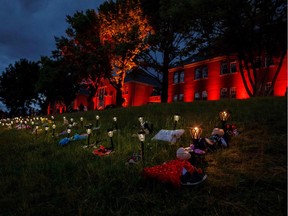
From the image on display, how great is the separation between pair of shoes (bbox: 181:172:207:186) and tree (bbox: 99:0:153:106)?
76.7 ft

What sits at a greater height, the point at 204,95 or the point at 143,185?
the point at 204,95

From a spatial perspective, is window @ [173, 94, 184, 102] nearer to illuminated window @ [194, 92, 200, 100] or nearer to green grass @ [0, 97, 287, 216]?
illuminated window @ [194, 92, 200, 100]

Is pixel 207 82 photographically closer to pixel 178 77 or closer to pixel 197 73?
pixel 197 73

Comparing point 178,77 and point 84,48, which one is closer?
point 84,48

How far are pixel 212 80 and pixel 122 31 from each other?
14105mm

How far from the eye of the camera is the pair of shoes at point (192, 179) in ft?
12.8

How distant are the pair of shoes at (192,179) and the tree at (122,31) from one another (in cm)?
2337

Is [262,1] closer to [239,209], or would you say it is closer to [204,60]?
[204,60]

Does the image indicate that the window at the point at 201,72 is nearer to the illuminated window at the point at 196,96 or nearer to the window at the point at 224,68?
the illuminated window at the point at 196,96

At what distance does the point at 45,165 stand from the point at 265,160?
184 inches

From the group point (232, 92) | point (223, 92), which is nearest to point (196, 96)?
point (223, 92)

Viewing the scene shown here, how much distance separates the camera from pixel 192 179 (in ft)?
12.9


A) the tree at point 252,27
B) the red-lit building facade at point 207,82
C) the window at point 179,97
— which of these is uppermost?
the tree at point 252,27

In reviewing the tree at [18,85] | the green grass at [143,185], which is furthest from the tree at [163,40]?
the tree at [18,85]
